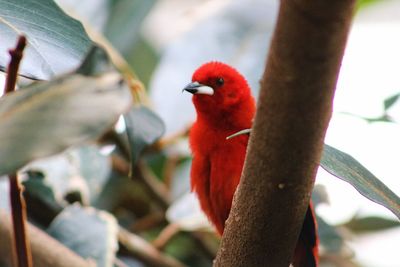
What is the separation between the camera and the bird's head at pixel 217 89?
2631mm

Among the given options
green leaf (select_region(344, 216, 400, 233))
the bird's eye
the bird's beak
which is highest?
the bird's eye

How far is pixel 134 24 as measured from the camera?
3.16 meters

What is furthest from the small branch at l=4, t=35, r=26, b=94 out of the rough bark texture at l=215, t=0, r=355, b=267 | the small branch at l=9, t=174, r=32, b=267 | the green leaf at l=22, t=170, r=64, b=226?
the green leaf at l=22, t=170, r=64, b=226

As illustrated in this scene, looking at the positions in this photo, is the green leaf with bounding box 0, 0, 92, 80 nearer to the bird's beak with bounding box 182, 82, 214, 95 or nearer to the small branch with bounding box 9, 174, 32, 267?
the small branch with bounding box 9, 174, 32, 267

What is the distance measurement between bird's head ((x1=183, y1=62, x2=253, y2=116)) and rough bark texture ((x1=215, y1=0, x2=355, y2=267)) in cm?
130

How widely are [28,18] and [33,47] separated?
0.23 feet

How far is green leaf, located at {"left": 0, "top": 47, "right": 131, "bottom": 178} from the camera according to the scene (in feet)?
2.99

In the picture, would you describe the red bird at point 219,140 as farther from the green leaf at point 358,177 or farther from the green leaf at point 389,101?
the green leaf at point 358,177

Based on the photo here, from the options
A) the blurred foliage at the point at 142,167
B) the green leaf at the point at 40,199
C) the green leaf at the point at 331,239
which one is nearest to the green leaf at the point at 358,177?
the blurred foliage at the point at 142,167

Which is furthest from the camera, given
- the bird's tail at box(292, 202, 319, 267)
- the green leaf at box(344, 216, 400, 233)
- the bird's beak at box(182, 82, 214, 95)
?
the green leaf at box(344, 216, 400, 233)

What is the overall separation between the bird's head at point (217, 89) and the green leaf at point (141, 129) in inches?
29.4

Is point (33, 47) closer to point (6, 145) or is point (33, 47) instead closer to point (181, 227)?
point (6, 145)

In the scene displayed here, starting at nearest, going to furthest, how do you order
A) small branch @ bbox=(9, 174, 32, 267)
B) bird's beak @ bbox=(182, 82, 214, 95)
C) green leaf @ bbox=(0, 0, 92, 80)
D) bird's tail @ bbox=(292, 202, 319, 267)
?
small branch @ bbox=(9, 174, 32, 267) → green leaf @ bbox=(0, 0, 92, 80) → bird's tail @ bbox=(292, 202, 319, 267) → bird's beak @ bbox=(182, 82, 214, 95)

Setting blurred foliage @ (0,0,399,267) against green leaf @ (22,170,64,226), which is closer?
blurred foliage @ (0,0,399,267)
